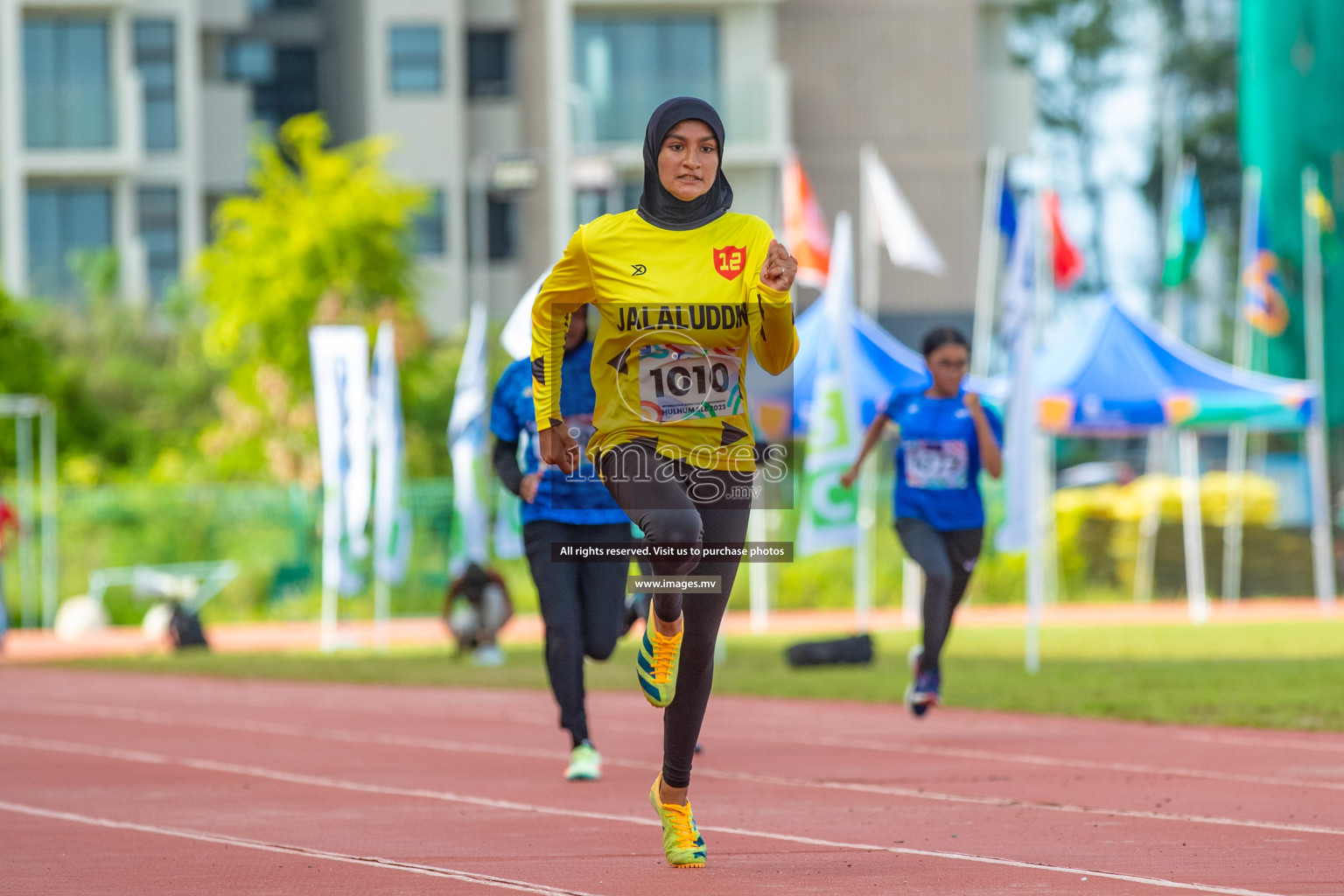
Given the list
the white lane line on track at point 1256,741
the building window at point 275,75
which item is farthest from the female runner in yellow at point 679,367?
the building window at point 275,75

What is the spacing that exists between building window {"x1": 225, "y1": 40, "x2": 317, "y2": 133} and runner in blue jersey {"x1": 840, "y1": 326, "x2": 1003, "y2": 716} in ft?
117

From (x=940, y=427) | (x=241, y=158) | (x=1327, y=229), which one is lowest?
(x=940, y=427)

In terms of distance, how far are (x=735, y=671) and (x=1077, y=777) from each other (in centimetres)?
750

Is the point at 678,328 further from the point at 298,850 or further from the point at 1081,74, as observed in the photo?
the point at 1081,74

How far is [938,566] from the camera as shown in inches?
409

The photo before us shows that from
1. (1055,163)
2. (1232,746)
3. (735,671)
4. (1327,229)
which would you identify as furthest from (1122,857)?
(1055,163)

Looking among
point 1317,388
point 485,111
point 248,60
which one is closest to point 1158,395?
point 1317,388

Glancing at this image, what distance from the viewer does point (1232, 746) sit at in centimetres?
943

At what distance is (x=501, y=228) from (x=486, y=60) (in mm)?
3578

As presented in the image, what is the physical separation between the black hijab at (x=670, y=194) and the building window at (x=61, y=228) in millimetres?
36758

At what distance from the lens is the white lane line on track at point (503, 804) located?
5578 mm

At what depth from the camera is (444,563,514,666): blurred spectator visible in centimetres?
1753

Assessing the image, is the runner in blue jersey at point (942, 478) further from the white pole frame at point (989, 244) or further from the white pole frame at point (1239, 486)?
the white pole frame at point (1239, 486)

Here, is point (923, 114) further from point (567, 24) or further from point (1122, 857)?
point (1122, 857)
